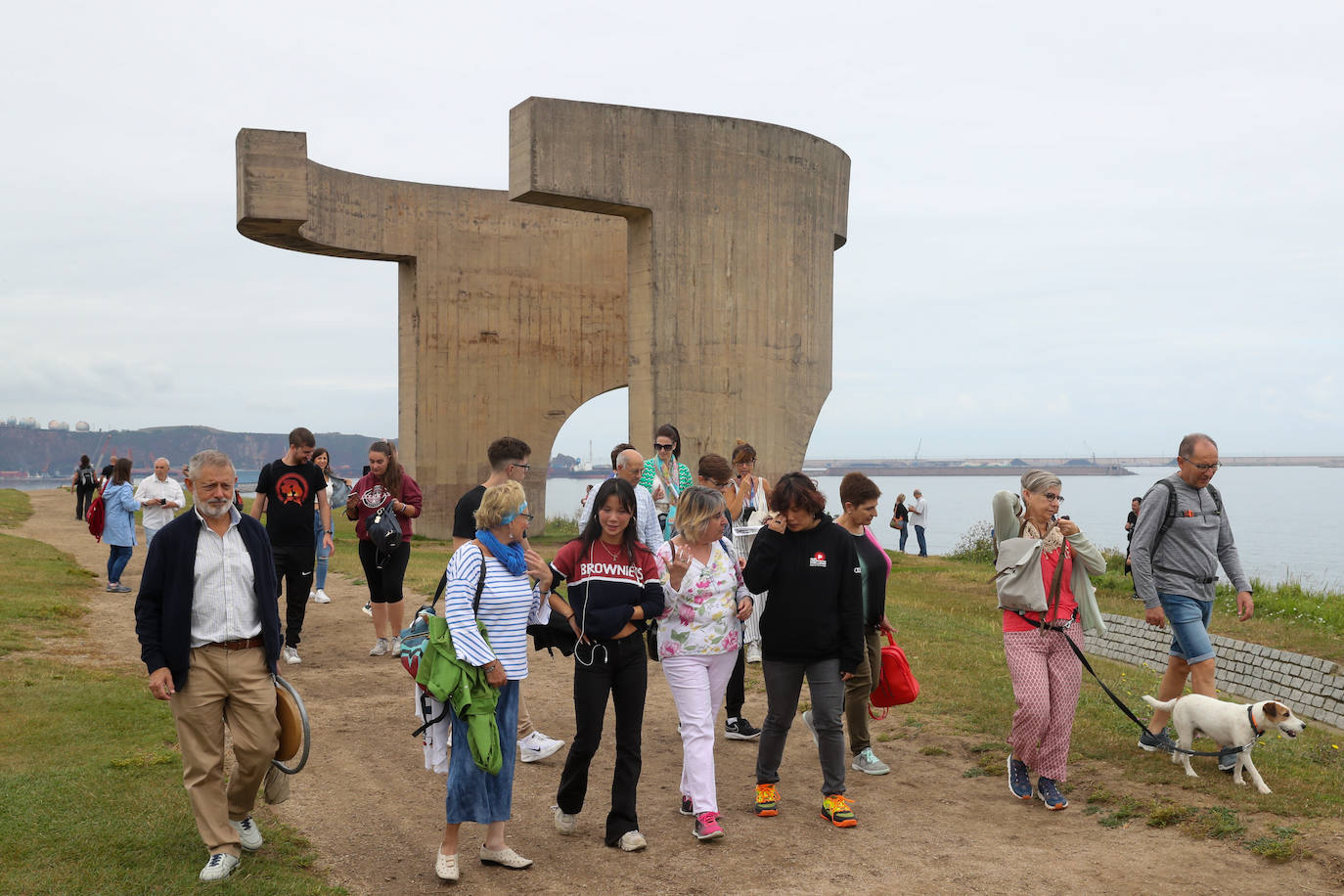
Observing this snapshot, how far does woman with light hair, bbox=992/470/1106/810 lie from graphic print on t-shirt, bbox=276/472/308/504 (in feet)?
17.4

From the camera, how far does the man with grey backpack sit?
238 inches

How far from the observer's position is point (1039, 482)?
5.58 m

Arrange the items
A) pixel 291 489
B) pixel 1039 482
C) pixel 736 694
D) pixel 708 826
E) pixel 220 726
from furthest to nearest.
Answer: pixel 291 489
pixel 736 694
pixel 1039 482
pixel 708 826
pixel 220 726

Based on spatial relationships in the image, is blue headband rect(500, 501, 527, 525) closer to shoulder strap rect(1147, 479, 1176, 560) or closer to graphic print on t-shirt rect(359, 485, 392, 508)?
shoulder strap rect(1147, 479, 1176, 560)

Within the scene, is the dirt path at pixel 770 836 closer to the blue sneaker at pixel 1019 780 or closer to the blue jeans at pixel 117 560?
the blue sneaker at pixel 1019 780

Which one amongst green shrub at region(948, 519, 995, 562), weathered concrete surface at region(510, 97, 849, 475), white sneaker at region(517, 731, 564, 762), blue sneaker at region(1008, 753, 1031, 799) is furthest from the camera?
green shrub at region(948, 519, 995, 562)

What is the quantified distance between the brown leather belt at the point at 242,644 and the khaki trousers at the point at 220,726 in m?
0.01

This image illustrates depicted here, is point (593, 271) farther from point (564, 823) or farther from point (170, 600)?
point (170, 600)

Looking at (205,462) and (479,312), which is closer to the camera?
(205,462)

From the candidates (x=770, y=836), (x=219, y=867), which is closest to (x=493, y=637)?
(x=219, y=867)

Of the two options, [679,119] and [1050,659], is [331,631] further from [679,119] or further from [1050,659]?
[679,119]

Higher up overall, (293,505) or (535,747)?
(293,505)

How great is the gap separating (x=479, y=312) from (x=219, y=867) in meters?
18.1

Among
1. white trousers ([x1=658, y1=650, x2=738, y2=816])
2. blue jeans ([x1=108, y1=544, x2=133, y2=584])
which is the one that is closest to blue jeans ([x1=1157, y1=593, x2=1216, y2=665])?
white trousers ([x1=658, y1=650, x2=738, y2=816])
